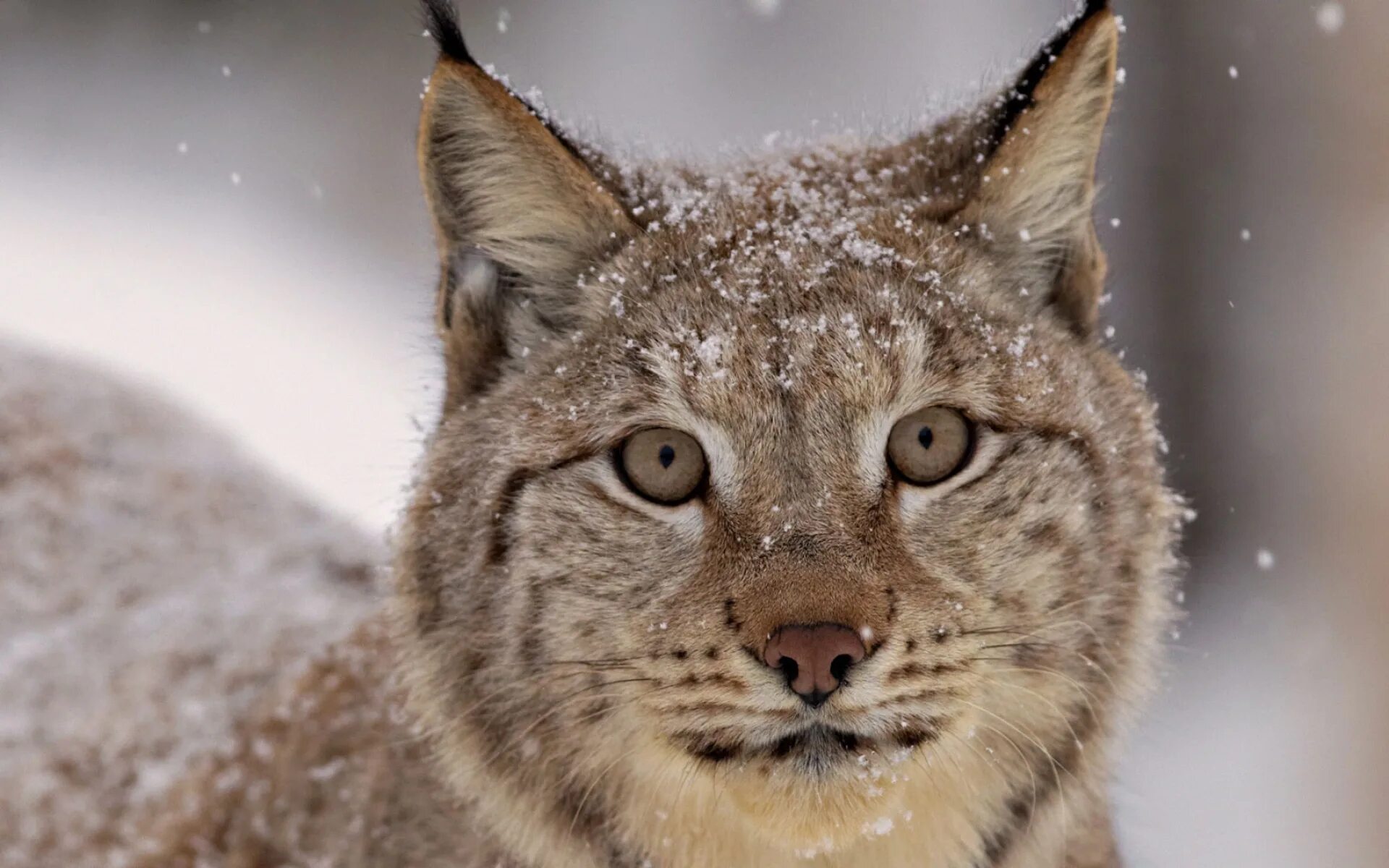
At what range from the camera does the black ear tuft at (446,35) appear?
266 cm

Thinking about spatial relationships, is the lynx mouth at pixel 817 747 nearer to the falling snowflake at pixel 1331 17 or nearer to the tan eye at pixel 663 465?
the tan eye at pixel 663 465

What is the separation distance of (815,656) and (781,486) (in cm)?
35

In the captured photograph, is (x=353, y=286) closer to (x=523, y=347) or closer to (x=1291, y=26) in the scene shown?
(x=1291, y=26)

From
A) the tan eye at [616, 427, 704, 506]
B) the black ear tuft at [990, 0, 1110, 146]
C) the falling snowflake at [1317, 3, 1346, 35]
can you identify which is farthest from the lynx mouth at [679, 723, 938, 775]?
the falling snowflake at [1317, 3, 1346, 35]

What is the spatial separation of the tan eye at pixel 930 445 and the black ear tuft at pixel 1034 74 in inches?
22.6

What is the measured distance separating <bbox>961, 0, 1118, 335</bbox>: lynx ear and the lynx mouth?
3.37ft

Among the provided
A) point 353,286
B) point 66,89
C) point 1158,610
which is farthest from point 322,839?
point 66,89

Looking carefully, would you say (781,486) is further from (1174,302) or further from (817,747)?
(1174,302)

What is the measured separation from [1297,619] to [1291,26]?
2.82m

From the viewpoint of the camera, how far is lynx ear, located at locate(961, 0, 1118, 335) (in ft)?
8.77

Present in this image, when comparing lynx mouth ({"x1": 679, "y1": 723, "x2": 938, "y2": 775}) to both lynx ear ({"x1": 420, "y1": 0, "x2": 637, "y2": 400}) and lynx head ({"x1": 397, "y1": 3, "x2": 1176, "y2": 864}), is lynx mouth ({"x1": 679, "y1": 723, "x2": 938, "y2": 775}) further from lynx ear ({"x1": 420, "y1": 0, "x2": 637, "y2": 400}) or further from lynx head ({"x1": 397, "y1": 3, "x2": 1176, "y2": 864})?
lynx ear ({"x1": 420, "y1": 0, "x2": 637, "y2": 400})

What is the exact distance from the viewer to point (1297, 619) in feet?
23.6

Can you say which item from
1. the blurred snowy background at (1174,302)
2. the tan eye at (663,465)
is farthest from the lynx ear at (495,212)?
the tan eye at (663,465)

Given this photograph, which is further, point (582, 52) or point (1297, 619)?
point (582, 52)
